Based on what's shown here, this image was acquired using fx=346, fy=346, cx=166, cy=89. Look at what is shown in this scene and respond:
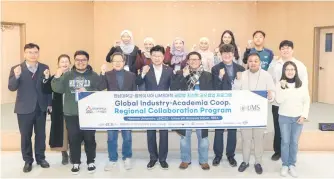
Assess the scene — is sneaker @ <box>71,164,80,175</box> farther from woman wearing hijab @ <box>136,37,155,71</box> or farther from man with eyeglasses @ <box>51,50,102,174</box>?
woman wearing hijab @ <box>136,37,155,71</box>

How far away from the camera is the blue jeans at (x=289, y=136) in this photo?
148 inches

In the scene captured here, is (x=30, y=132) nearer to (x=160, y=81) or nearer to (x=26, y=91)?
(x=26, y=91)

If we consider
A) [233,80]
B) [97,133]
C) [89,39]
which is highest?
[89,39]

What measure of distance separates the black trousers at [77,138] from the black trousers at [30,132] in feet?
1.26

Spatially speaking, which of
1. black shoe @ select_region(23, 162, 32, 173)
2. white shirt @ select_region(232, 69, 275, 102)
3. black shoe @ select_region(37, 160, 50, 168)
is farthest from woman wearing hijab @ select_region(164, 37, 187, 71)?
black shoe @ select_region(23, 162, 32, 173)

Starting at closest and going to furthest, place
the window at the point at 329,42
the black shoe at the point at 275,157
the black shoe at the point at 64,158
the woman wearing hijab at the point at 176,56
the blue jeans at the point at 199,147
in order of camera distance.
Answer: the blue jeans at the point at 199,147, the black shoe at the point at 64,158, the black shoe at the point at 275,157, the woman wearing hijab at the point at 176,56, the window at the point at 329,42

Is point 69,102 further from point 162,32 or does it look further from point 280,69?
point 162,32

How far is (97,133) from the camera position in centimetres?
489

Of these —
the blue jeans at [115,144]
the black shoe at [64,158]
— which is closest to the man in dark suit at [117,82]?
the blue jeans at [115,144]

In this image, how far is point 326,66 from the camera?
28.5 ft

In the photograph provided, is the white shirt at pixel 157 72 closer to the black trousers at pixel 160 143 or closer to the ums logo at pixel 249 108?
the black trousers at pixel 160 143

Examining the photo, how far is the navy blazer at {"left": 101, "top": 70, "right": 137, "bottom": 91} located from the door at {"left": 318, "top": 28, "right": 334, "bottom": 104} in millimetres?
6411

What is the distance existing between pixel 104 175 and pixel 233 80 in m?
1.82

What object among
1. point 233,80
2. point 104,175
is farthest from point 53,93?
point 233,80
